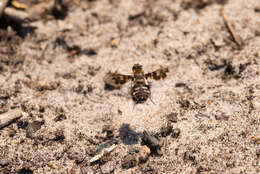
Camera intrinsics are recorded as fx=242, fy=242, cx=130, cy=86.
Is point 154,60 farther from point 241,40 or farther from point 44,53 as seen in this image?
point 44,53

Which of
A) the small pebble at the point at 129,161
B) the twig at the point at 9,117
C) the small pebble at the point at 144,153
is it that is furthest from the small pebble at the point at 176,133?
the twig at the point at 9,117

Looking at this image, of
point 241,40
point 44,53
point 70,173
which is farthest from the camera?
point 44,53

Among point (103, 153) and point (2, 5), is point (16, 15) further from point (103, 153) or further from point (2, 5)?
point (103, 153)

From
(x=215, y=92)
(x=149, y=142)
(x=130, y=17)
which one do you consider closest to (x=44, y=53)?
(x=130, y=17)

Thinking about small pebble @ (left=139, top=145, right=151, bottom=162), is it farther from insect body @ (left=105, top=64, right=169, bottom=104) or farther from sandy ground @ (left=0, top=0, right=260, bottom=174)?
insect body @ (left=105, top=64, right=169, bottom=104)

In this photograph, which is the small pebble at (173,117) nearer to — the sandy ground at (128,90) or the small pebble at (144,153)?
the sandy ground at (128,90)

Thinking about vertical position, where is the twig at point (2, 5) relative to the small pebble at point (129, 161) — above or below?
above
